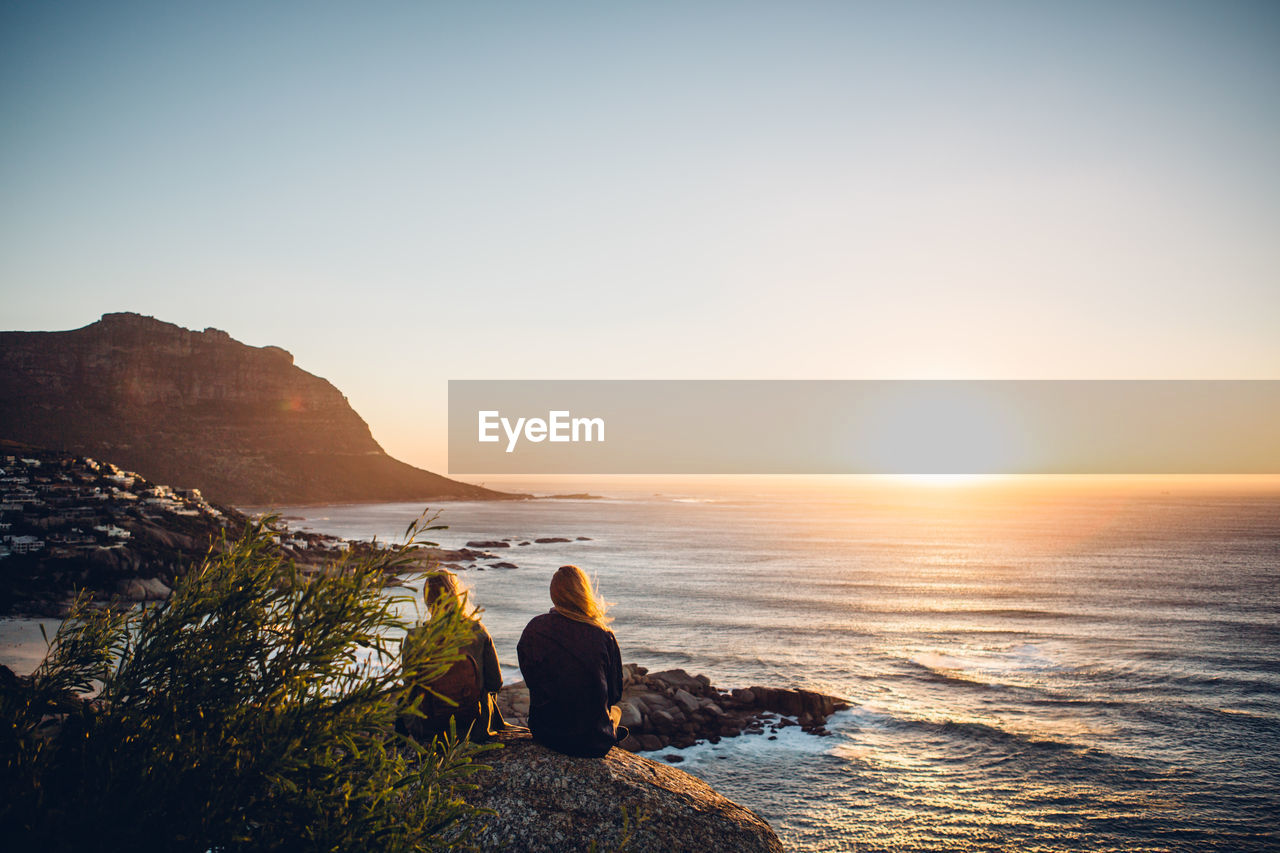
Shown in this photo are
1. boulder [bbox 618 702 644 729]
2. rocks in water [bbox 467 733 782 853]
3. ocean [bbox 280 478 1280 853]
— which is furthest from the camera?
boulder [bbox 618 702 644 729]

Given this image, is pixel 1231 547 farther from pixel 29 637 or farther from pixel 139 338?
pixel 139 338

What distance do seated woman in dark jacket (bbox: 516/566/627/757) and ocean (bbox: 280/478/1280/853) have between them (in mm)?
12378

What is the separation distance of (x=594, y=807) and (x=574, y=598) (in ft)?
5.07

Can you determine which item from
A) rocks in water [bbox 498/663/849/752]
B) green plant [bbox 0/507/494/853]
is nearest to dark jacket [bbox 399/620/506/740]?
green plant [bbox 0/507/494/853]

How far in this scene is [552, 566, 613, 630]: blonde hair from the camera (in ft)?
18.4

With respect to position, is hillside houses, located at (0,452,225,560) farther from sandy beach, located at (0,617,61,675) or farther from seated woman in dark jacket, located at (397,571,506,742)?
seated woman in dark jacket, located at (397,571,506,742)

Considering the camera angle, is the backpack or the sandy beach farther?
the sandy beach

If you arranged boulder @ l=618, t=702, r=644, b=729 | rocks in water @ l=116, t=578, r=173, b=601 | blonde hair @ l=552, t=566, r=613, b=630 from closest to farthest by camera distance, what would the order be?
blonde hair @ l=552, t=566, r=613, b=630 → boulder @ l=618, t=702, r=644, b=729 → rocks in water @ l=116, t=578, r=173, b=601

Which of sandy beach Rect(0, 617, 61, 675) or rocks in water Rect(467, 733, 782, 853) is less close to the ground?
rocks in water Rect(467, 733, 782, 853)

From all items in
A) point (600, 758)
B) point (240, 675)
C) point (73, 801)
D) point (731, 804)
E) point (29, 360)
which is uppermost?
point (29, 360)

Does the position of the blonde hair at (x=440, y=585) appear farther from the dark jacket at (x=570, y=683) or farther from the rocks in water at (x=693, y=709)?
the rocks in water at (x=693, y=709)

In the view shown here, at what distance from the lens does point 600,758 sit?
5.51 m

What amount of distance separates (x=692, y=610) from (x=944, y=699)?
19.4 m

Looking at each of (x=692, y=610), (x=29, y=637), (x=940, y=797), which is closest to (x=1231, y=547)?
(x=692, y=610)
